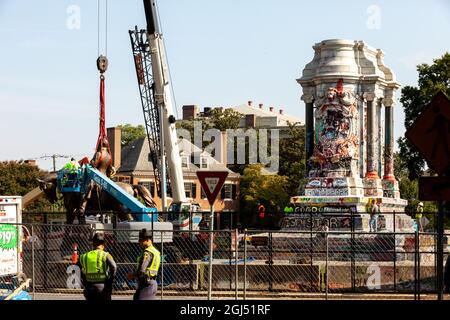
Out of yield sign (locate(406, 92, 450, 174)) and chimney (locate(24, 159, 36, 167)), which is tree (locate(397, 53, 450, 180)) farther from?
yield sign (locate(406, 92, 450, 174))

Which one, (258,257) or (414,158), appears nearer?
(258,257)

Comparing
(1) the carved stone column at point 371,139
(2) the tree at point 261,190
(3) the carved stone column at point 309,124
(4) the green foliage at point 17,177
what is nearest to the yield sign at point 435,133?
(3) the carved stone column at point 309,124

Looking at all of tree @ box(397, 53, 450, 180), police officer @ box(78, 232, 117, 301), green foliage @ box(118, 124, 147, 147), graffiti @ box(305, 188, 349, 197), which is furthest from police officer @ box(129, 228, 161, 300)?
green foliage @ box(118, 124, 147, 147)

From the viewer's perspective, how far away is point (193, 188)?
329 feet

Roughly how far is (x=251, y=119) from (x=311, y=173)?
84.6m

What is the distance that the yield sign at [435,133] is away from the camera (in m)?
13.7

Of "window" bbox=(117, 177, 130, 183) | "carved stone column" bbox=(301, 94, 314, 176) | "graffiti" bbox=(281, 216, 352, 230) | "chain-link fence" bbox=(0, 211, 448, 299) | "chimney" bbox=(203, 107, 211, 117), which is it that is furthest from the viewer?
"chimney" bbox=(203, 107, 211, 117)

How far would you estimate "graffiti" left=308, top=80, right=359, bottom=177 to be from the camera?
53.6m

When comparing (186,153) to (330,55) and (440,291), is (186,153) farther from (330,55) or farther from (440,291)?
(440,291)

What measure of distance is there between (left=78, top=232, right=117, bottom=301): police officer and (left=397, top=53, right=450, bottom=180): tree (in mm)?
62506

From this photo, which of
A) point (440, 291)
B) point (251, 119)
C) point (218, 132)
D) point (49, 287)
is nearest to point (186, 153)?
point (218, 132)

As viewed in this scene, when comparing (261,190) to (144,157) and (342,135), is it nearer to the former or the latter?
(144,157)

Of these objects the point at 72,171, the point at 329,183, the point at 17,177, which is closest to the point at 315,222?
the point at 329,183

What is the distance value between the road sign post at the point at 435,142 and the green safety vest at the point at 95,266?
5.87 metres
